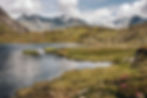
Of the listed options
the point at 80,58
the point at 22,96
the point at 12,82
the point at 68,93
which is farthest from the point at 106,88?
the point at 80,58

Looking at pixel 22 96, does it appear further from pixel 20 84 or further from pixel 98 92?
pixel 98 92

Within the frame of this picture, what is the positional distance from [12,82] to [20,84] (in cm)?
340

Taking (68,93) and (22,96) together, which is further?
(22,96)

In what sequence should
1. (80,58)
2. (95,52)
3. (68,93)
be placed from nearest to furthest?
(68,93), (80,58), (95,52)

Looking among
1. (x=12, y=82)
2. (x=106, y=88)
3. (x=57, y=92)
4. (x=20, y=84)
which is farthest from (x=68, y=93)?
(x=12, y=82)

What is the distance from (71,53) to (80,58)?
690 inches

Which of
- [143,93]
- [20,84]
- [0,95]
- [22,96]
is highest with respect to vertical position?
[20,84]

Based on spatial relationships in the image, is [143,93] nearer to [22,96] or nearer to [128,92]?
[128,92]

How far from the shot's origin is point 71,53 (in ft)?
422

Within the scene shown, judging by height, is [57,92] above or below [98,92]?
above

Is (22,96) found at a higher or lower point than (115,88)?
higher

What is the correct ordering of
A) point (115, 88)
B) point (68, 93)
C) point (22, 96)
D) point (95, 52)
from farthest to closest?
point (95, 52)
point (22, 96)
point (68, 93)
point (115, 88)

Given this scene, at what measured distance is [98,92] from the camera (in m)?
21.6

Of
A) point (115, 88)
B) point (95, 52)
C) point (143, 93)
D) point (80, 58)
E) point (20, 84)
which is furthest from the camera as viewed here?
point (95, 52)
